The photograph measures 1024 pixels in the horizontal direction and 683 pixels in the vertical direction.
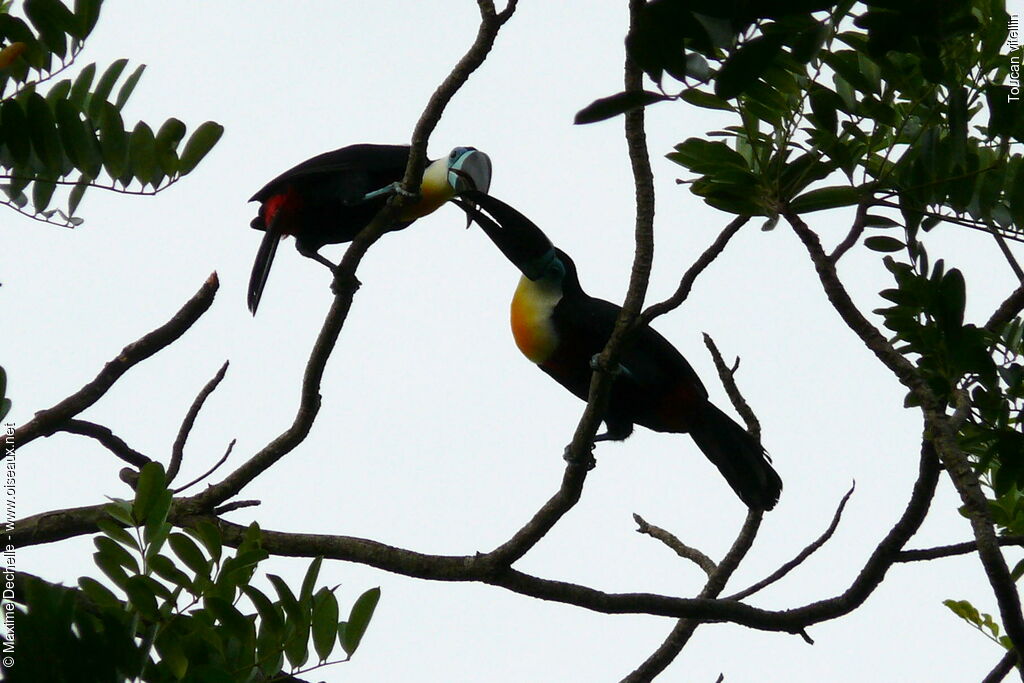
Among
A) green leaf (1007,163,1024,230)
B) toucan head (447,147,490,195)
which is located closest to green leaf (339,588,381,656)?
green leaf (1007,163,1024,230)

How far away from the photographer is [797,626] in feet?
9.61

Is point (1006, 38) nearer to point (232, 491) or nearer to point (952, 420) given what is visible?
point (952, 420)

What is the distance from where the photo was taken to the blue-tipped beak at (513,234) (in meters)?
4.18

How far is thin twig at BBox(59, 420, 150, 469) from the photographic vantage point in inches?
116

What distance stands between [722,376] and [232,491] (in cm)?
135

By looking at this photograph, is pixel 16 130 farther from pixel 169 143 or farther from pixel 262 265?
pixel 262 265

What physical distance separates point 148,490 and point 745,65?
1.40 metres

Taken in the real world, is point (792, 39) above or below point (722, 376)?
below

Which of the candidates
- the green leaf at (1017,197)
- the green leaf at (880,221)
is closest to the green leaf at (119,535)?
the green leaf at (880,221)

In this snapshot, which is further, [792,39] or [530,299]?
[530,299]

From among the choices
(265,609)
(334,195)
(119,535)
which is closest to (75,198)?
(119,535)

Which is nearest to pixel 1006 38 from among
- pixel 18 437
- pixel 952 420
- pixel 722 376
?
pixel 952 420

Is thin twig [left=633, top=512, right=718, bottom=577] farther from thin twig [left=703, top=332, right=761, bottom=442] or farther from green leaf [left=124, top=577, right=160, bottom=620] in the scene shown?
green leaf [left=124, top=577, right=160, bottom=620]

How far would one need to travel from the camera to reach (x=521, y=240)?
4355 mm
